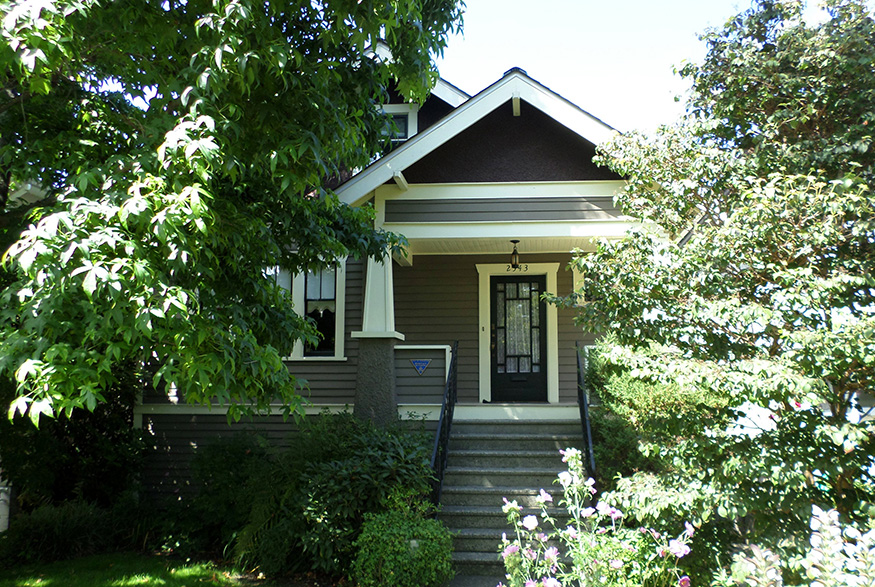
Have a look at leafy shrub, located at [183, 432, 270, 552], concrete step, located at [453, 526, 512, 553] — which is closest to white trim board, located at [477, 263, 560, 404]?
concrete step, located at [453, 526, 512, 553]

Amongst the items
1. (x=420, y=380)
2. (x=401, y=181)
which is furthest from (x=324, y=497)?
(x=401, y=181)

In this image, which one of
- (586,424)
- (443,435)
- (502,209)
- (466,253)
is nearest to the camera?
(586,424)

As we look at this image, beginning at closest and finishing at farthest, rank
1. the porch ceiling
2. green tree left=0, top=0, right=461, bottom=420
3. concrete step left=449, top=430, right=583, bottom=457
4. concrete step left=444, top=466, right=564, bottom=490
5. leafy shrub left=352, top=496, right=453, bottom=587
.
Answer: green tree left=0, top=0, right=461, bottom=420 → leafy shrub left=352, top=496, right=453, bottom=587 → concrete step left=444, top=466, right=564, bottom=490 → concrete step left=449, top=430, right=583, bottom=457 → the porch ceiling

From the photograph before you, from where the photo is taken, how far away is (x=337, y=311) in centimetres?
986

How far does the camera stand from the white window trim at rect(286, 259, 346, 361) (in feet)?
31.3

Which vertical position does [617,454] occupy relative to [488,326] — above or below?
below

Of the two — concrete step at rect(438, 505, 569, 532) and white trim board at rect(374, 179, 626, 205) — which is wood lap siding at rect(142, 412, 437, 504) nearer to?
concrete step at rect(438, 505, 569, 532)

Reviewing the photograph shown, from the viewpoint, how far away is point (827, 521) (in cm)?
290

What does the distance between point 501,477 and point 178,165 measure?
5.30 meters

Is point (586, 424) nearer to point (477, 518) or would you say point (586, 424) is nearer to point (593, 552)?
point (477, 518)

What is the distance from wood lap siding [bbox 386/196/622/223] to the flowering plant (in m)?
4.49

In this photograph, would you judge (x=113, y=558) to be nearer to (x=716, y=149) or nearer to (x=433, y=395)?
(x=433, y=395)

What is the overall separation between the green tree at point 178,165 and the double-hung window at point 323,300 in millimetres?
3880

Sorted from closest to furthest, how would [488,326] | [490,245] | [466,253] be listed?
[490,245] < [466,253] < [488,326]
